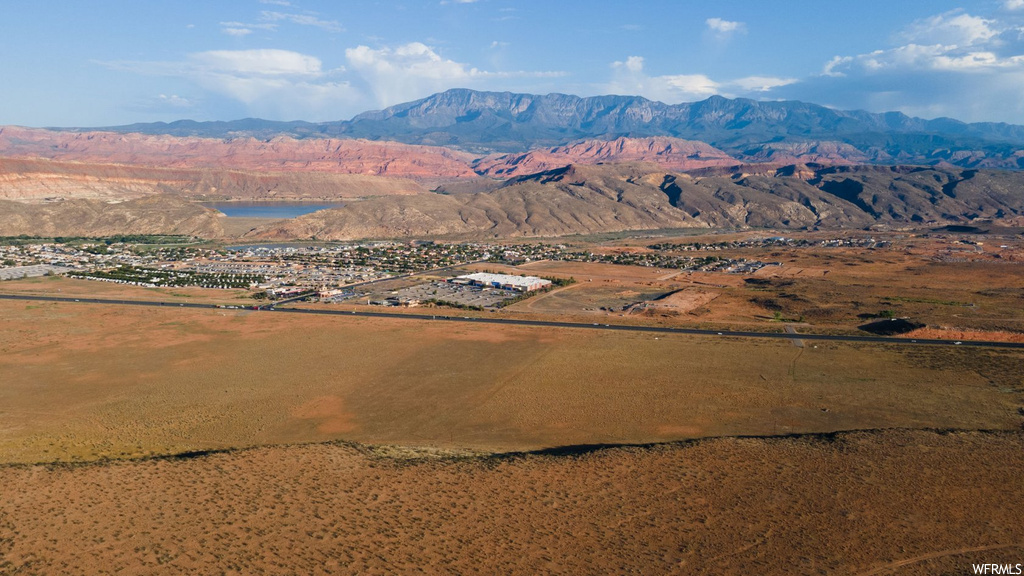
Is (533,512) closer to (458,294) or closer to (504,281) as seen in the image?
(458,294)

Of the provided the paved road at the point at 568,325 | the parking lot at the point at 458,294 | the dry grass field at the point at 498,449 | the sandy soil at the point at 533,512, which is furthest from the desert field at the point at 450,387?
the parking lot at the point at 458,294

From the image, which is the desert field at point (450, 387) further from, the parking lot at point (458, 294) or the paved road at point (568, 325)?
the parking lot at point (458, 294)

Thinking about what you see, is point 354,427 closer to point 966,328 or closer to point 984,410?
point 984,410

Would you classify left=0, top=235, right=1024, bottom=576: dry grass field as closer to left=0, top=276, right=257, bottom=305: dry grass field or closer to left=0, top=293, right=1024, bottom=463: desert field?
left=0, top=293, right=1024, bottom=463: desert field

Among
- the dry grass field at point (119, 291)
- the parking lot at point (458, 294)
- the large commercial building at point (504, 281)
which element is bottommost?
the dry grass field at point (119, 291)

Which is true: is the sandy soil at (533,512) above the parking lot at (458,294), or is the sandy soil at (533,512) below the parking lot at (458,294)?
above

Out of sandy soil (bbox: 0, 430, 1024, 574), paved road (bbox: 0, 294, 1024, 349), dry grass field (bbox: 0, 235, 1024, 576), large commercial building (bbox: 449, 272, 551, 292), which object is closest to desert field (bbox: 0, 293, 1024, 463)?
dry grass field (bbox: 0, 235, 1024, 576)

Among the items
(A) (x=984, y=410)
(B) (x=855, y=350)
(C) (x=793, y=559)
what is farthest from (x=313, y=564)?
(B) (x=855, y=350)
